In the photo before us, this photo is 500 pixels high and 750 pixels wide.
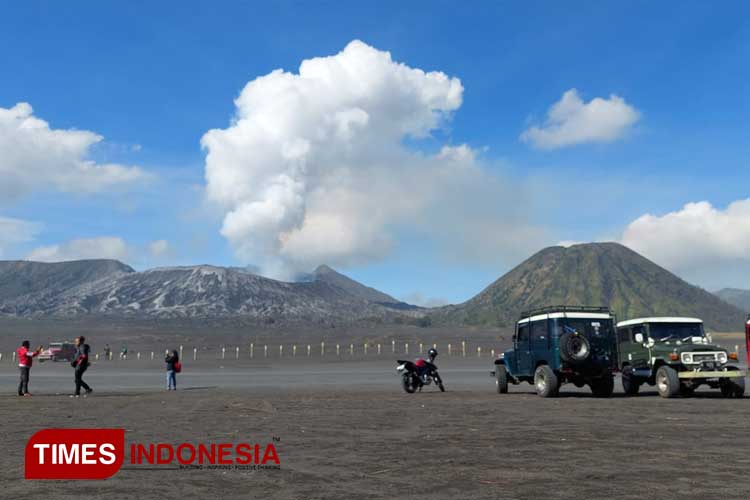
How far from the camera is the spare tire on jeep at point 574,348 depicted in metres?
21.6

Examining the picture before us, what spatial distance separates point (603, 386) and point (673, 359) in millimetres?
2377

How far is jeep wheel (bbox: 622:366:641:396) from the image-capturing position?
2377 cm

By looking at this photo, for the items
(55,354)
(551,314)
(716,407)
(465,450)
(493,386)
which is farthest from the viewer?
(55,354)

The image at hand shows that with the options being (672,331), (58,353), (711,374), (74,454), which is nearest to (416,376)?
(672,331)

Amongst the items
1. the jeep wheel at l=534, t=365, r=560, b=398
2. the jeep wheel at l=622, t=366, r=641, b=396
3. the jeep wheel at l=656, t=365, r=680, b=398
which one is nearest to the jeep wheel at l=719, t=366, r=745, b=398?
the jeep wheel at l=656, t=365, r=680, b=398

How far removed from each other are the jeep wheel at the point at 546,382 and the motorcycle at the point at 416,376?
157 inches

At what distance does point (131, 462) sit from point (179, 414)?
7111 mm

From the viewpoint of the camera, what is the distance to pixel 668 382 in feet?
70.0

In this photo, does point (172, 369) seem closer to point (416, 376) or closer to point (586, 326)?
point (416, 376)

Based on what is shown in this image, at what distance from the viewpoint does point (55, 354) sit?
6153 centimetres

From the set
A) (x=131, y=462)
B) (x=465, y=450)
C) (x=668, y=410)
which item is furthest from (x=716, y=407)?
(x=131, y=462)

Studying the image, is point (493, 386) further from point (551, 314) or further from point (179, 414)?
point (179, 414)

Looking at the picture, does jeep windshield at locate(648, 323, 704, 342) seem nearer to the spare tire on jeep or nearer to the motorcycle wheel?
the spare tire on jeep

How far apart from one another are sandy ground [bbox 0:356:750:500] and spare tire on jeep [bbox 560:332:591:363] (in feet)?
4.47
